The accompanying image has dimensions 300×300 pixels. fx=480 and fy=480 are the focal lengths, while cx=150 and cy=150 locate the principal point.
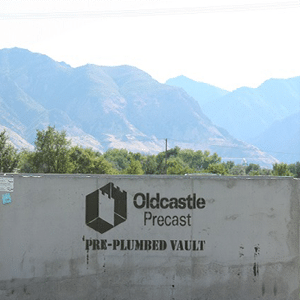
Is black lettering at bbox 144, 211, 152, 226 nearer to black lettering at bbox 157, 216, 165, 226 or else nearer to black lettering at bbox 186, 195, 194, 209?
black lettering at bbox 157, 216, 165, 226

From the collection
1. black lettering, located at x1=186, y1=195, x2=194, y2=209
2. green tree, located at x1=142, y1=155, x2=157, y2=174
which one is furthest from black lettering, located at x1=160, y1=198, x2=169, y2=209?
green tree, located at x1=142, y1=155, x2=157, y2=174

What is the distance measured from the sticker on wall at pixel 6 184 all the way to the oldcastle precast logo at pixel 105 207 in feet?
4.03

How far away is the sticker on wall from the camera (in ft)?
25.3

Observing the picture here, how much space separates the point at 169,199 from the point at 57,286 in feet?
7.47

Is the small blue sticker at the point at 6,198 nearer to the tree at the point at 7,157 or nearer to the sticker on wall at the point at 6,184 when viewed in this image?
the sticker on wall at the point at 6,184

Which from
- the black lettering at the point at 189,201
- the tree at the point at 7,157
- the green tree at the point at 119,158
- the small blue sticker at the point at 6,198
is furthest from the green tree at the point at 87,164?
the black lettering at the point at 189,201

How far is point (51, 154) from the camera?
187 ft

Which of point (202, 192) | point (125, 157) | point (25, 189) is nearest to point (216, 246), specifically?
point (202, 192)

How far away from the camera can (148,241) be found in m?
7.76

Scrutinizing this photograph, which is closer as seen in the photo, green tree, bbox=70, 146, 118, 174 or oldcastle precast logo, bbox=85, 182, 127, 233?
oldcastle precast logo, bbox=85, 182, 127, 233

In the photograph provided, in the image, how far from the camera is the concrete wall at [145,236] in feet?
25.3

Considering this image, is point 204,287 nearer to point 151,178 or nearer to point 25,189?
point 151,178

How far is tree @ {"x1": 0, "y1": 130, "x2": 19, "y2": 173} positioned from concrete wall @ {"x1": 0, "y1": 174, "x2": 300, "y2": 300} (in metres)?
47.6

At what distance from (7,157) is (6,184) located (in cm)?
4893
